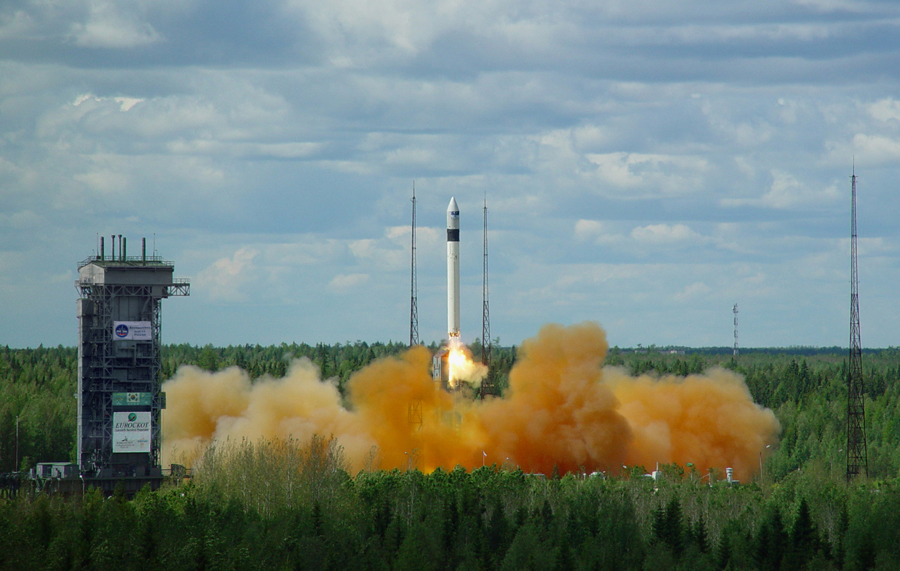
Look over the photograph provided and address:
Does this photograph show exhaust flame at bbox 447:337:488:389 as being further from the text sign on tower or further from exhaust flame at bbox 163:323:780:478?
the text sign on tower

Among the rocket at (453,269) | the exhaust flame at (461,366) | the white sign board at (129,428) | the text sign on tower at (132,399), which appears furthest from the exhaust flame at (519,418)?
the text sign on tower at (132,399)

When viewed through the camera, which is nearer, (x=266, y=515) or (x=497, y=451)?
(x=266, y=515)

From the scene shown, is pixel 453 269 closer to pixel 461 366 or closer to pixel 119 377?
pixel 461 366

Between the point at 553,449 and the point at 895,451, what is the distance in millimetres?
41789

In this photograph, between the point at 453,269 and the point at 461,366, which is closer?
the point at 453,269

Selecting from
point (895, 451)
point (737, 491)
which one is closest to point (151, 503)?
point (737, 491)

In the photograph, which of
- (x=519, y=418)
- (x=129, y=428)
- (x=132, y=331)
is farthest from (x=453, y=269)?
(x=129, y=428)

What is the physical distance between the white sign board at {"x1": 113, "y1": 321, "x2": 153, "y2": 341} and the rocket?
22.2 m

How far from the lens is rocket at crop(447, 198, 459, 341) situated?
93.9 meters

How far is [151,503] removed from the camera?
72.0 meters

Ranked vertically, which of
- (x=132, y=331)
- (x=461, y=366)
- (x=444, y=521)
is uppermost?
(x=132, y=331)

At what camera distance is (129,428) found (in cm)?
8331

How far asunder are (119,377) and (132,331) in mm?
3096

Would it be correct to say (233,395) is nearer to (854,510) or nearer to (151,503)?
(151,503)
